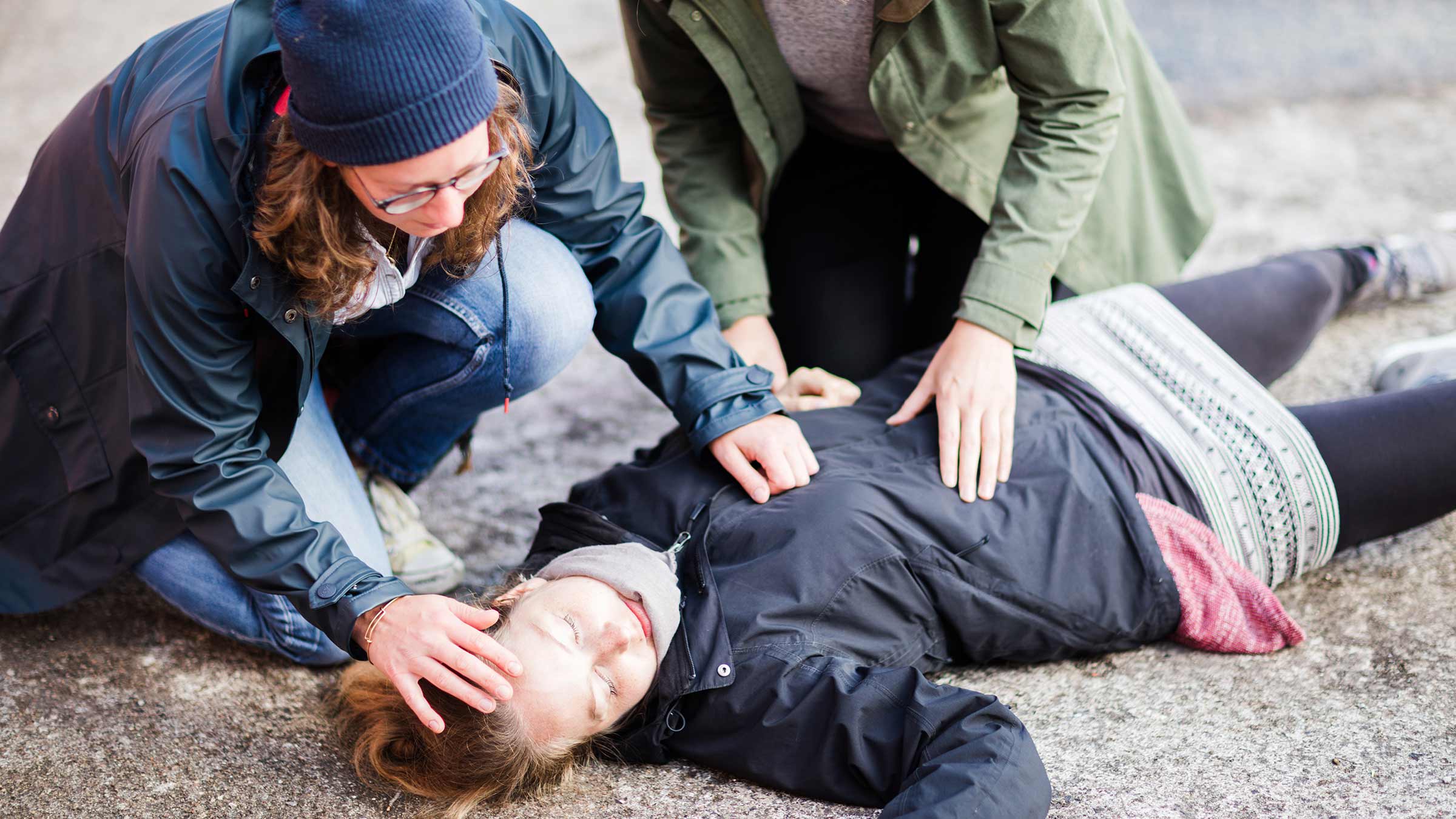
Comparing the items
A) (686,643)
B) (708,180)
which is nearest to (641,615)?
(686,643)

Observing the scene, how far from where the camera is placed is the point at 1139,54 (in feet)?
8.32

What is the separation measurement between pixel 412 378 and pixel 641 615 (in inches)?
29.9

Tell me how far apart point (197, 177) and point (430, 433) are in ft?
3.00

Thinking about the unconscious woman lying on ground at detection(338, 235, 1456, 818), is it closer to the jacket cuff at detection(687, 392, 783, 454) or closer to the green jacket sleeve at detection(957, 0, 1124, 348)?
the jacket cuff at detection(687, 392, 783, 454)

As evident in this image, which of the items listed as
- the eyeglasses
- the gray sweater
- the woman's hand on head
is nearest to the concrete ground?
the woman's hand on head

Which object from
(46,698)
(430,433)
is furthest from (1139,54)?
(46,698)

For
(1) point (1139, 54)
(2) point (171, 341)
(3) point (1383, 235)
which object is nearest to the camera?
(2) point (171, 341)

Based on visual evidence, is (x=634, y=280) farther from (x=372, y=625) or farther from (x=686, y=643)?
(x=372, y=625)

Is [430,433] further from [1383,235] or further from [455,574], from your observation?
[1383,235]

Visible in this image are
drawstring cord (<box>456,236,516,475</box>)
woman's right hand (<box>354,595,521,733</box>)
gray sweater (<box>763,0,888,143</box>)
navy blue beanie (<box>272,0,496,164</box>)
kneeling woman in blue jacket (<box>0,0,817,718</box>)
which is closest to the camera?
navy blue beanie (<box>272,0,496,164</box>)

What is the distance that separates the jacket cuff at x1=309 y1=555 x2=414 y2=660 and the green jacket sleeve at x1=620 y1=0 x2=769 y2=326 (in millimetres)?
958

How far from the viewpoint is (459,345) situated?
2.12m

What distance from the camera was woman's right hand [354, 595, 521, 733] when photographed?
1.54 meters

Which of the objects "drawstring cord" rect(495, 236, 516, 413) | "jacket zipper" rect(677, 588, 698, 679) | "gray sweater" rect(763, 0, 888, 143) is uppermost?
"gray sweater" rect(763, 0, 888, 143)
